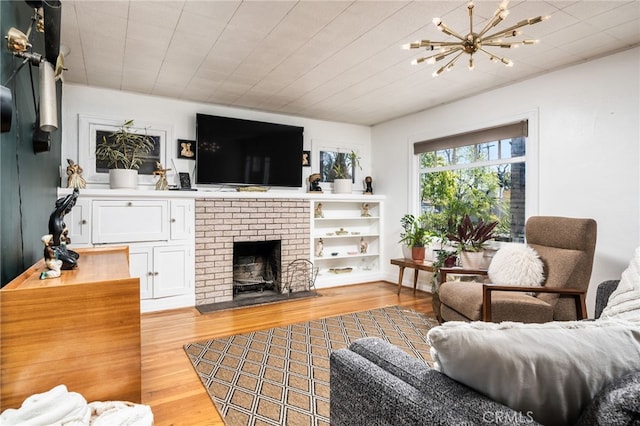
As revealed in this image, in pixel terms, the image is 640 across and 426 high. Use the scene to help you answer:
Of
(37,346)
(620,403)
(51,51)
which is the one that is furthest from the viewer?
(51,51)

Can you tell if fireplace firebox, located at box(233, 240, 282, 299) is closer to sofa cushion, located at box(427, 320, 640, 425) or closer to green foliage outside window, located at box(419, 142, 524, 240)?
green foliage outside window, located at box(419, 142, 524, 240)

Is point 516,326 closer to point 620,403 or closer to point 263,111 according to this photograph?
point 620,403

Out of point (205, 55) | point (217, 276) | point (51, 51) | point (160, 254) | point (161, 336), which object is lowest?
point (161, 336)

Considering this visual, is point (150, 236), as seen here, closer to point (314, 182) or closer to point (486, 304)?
point (314, 182)

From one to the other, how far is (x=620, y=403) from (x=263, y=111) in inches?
182

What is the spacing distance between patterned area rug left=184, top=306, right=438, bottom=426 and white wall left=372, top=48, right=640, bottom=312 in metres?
1.66

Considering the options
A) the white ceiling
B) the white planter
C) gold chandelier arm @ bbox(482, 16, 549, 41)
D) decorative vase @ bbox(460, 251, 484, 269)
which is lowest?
decorative vase @ bbox(460, 251, 484, 269)

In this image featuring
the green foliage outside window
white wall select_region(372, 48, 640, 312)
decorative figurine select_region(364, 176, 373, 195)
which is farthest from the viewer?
decorative figurine select_region(364, 176, 373, 195)

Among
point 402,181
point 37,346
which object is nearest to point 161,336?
point 37,346

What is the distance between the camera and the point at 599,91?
2.99 m

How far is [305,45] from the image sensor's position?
9.06ft

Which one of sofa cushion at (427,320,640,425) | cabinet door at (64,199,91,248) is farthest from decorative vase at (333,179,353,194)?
sofa cushion at (427,320,640,425)

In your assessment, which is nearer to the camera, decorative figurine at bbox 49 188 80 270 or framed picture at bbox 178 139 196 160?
decorative figurine at bbox 49 188 80 270

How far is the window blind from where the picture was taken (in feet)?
11.9
